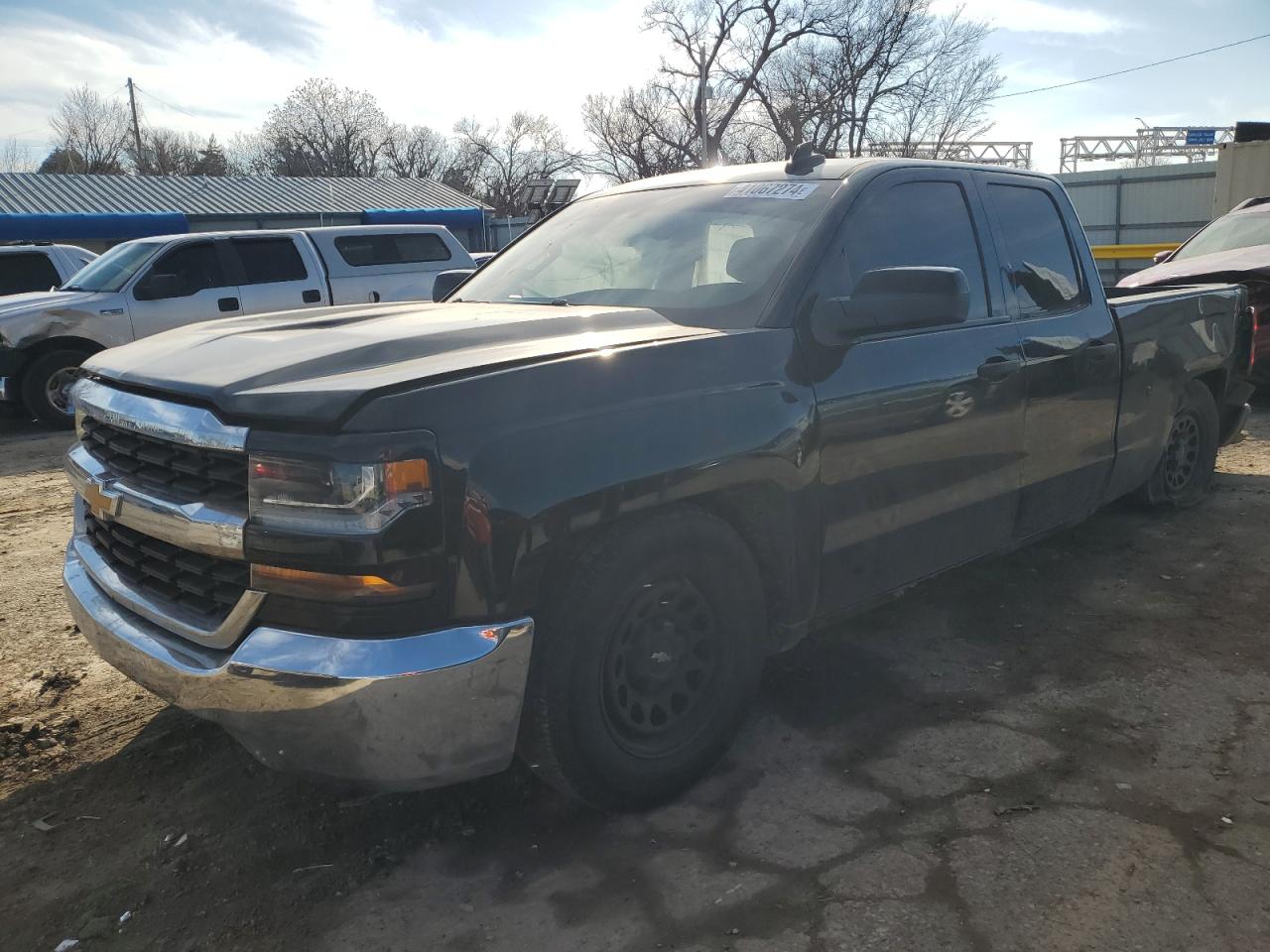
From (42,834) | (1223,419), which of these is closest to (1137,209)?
(1223,419)

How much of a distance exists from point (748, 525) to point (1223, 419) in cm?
441

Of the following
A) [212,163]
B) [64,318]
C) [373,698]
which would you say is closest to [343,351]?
[373,698]

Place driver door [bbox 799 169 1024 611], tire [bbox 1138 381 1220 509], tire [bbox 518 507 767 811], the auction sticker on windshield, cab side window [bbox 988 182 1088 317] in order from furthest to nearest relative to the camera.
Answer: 1. tire [bbox 1138 381 1220 509]
2. cab side window [bbox 988 182 1088 317]
3. the auction sticker on windshield
4. driver door [bbox 799 169 1024 611]
5. tire [bbox 518 507 767 811]

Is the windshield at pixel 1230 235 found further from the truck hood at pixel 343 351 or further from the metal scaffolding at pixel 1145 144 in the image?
the metal scaffolding at pixel 1145 144

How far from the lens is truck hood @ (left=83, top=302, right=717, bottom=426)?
2260 millimetres

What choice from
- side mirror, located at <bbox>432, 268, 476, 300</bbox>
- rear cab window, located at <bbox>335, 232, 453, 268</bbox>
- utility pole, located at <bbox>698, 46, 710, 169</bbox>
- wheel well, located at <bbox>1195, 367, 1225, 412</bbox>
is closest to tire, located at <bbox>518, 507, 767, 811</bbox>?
side mirror, located at <bbox>432, 268, 476, 300</bbox>

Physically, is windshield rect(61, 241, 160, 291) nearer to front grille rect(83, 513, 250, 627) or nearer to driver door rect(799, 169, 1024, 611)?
front grille rect(83, 513, 250, 627)

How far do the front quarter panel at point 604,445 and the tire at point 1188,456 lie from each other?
10.9 feet

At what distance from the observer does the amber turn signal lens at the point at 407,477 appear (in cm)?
215

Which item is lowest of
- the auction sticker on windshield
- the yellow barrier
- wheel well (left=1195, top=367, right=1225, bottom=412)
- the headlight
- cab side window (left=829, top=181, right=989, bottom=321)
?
wheel well (left=1195, top=367, right=1225, bottom=412)

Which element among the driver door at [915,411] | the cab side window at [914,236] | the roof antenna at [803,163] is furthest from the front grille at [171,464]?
the roof antenna at [803,163]

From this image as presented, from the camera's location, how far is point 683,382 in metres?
2.62

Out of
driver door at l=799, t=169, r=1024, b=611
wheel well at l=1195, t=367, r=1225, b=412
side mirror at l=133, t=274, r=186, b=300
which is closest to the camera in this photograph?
driver door at l=799, t=169, r=1024, b=611

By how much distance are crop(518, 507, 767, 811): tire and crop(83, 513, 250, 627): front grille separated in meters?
0.75
